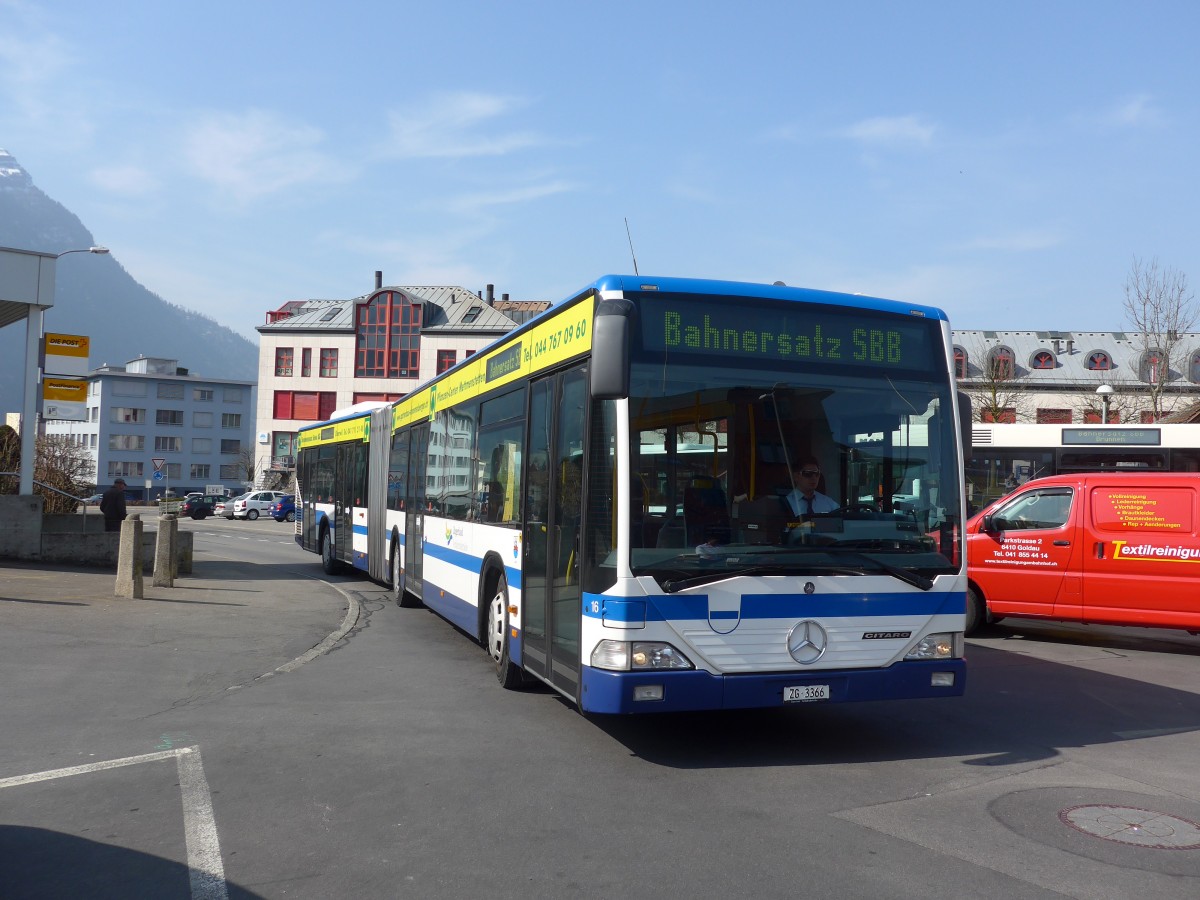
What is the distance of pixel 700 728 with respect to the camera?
8109 millimetres

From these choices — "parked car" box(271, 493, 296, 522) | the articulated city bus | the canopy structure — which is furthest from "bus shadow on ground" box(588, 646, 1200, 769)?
"parked car" box(271, 493, 296, 522)

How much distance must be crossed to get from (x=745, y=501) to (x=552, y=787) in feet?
6.72

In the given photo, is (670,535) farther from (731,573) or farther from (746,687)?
(746,687)

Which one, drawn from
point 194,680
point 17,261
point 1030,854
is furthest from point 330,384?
point 1030,854

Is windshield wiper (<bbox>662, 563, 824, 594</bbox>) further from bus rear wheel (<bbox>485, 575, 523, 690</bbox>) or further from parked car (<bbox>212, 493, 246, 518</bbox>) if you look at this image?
parked car (<bbox>212, 493, 246, 518</bbox>)

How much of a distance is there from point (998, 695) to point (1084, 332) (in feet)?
217

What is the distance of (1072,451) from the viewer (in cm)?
2294

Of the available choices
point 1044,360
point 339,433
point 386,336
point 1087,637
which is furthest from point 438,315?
point 1087,637

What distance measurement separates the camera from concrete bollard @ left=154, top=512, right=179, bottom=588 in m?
17.0

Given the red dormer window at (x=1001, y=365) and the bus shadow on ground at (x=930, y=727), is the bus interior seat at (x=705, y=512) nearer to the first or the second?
the bus shadow on ground at (x=930, y=727)

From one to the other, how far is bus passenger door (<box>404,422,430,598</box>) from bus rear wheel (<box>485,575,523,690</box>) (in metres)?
3.95

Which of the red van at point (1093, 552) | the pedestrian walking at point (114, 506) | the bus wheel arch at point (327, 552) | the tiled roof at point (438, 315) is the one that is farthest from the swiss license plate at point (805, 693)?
the tiled roof at point (438, 315)

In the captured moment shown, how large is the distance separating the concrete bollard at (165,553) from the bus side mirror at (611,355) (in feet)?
40.3

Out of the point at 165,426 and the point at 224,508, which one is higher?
the point at 165,426
